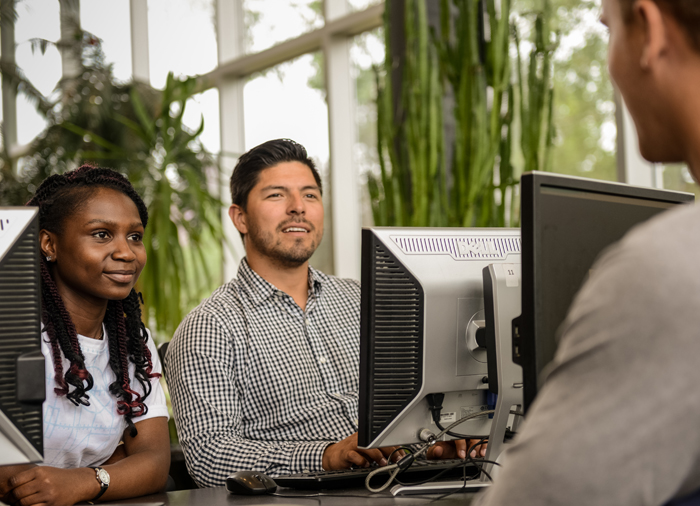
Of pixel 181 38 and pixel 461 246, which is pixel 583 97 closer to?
pixel 461 246


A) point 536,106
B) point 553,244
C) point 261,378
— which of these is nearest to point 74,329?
point 261,378

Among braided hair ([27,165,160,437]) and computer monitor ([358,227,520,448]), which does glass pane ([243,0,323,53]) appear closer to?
braided hair ([27,165,160,437])

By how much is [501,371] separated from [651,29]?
738mm

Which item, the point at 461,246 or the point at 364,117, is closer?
the point at 461,246

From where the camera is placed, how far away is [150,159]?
12.6ft

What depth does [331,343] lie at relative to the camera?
207cm

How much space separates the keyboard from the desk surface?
0.8 inches

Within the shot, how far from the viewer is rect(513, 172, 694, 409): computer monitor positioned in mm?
899

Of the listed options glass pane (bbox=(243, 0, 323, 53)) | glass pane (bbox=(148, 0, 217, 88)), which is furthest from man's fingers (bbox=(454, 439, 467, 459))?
glass pane (bbox=(148, 0, 217, 88))

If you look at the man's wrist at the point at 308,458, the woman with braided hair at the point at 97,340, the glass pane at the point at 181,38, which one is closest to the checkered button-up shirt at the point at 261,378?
→ the man's wrist at the point at 308,458

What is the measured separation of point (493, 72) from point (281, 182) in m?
0.89

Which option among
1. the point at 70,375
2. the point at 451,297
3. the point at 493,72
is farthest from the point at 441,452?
the point at 493,72

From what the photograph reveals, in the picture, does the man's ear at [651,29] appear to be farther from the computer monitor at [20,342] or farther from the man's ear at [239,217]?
the man's ear at [239,217]

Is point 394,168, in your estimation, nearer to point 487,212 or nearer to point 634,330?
point 487,212
